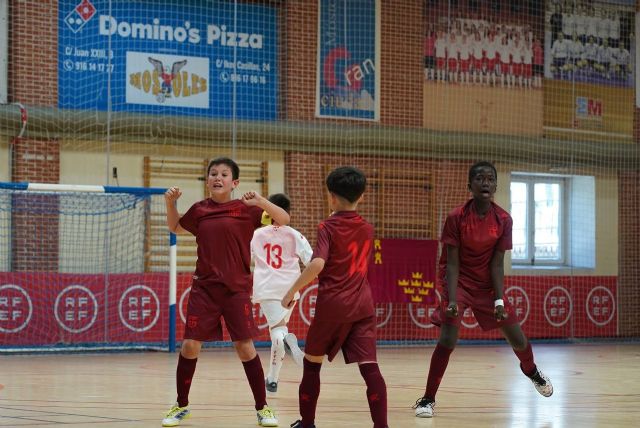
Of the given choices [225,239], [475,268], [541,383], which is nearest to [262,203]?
[225,239]

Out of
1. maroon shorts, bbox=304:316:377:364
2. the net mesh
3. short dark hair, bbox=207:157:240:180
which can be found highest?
the net mesh

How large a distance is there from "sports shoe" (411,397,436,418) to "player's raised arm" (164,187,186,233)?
191 centimetres

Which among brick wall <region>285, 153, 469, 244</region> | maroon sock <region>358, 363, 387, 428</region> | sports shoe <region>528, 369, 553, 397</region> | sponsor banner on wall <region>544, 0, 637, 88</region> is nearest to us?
maroon sock <region>358, 363, 387, 428</region>

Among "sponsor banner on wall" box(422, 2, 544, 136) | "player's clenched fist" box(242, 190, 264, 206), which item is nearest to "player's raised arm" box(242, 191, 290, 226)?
"player's clenched fist" box(242, 190, 264, 206)

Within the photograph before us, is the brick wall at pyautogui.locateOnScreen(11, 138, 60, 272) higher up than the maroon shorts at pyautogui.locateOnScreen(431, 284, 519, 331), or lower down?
higher up

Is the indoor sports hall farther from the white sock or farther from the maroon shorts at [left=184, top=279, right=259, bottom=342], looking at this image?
the maroon shorts at [left=184, top=279, right=259, bottom=342]

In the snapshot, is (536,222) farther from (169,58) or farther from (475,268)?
(475,268)

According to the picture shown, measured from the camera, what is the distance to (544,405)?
23.3 feet

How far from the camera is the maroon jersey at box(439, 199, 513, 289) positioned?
261 inches

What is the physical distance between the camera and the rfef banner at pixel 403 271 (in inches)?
593

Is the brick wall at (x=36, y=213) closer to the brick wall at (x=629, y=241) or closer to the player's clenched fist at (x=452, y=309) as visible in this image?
the player's clenched fist at (x=452, y=309)

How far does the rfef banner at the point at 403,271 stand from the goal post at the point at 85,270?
3.17 m

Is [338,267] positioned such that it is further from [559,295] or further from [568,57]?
[568,57]

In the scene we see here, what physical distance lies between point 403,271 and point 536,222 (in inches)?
153
